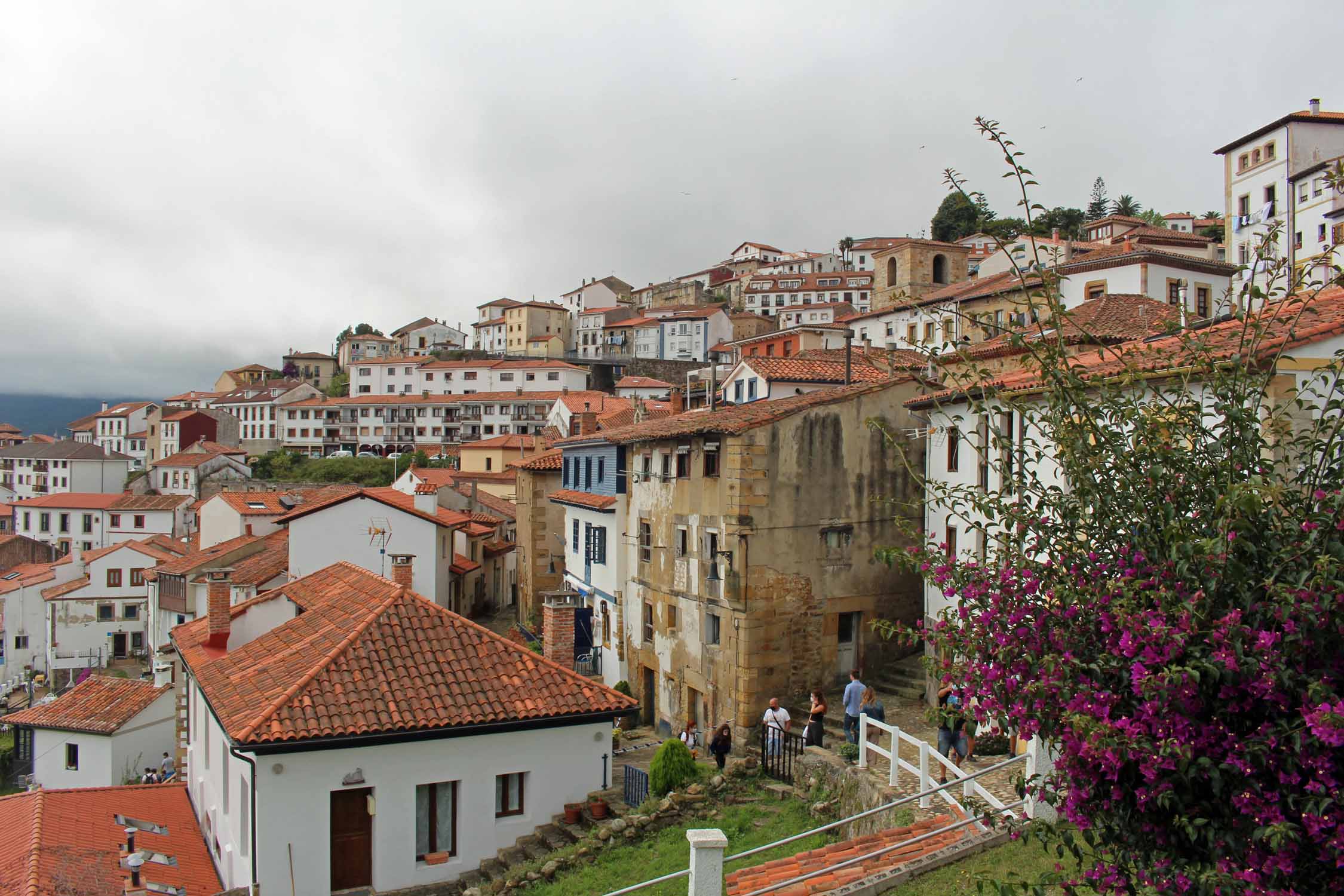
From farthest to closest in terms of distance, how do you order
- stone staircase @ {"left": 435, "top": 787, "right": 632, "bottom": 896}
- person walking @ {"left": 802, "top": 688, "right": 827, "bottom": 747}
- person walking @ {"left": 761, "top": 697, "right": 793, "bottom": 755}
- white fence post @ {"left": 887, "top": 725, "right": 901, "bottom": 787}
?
person walking @ {"left": 802, "top": 688, "right": 827, "bottom": 747} → person walking @ {"left": 761, "top": 697, "right": 793, "bottom": 755} → stone staircase @ {"left": 435, "top": 787, "right": 632, "bottom": 896} → white fence post @ {"left": 887, "top": 725, "right": 901, "bottom": 787}

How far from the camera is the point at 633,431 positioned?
Answer: 96.5 ft

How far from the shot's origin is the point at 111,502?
80000 mm

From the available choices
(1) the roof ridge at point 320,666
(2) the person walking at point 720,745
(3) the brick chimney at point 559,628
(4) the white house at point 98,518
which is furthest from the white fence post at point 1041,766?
(4) the white house at point 98,518

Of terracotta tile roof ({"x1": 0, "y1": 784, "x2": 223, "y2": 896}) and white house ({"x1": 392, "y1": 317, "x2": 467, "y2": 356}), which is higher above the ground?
white house ({"x1": 392, "y1": 317, "x2": 467, "y2": 356})

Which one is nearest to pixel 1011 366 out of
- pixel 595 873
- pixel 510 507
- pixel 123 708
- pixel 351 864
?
pixel 595 873

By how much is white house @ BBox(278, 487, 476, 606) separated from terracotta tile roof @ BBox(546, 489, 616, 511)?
513 centimetres

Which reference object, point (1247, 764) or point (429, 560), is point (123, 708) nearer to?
point (429, 560)

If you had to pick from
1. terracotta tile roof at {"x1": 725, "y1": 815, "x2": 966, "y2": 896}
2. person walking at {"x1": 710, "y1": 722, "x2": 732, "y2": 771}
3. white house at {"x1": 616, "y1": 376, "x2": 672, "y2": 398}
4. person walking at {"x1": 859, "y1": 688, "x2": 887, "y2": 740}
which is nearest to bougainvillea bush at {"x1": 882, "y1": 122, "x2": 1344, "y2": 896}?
terracotta tile roof at {"x1": 725, "y1": 815, "x2": 966, "y2": 896}

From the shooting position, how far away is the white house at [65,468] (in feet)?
334

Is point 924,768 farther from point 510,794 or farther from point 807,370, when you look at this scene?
point 807,370

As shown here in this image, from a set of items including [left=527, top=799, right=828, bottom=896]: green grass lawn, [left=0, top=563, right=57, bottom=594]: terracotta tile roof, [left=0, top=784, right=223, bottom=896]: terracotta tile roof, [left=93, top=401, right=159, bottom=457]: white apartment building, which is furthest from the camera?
[left=93, top=401, right=159, bottom=457]: white apartment building

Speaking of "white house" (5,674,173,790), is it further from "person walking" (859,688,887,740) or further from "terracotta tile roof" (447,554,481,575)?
"person walking" (859,688,887,740)

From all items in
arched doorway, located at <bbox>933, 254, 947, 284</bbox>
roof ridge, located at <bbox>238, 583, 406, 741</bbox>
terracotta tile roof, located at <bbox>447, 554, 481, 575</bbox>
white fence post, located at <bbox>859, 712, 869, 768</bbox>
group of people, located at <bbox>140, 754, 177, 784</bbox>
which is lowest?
group of people, located at <bbox>140, 754, 177, 784</bbox>

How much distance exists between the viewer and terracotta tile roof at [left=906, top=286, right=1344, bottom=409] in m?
6.60
